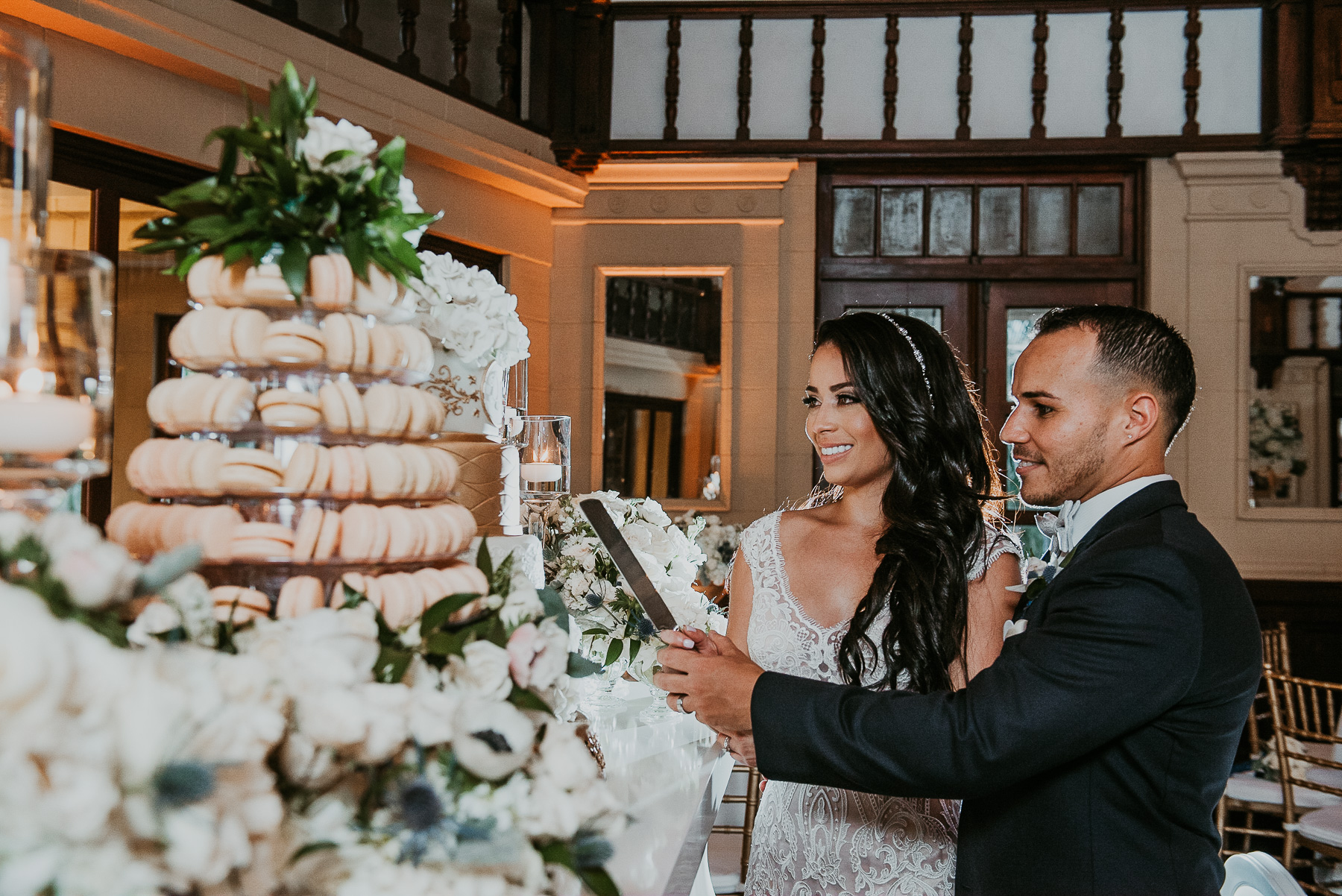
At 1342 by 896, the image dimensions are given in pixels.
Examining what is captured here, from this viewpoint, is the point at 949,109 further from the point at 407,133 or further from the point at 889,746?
the point at 889,746

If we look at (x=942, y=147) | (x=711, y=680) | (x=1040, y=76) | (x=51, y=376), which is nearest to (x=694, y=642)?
(x=711, y=680)

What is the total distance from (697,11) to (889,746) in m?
5.55

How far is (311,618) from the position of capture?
2.18ft

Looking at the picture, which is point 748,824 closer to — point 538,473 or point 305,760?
point 538,473

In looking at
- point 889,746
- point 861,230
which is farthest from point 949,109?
point 889,746

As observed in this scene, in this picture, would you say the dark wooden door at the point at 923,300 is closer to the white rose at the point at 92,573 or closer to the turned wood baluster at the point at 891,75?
the turned wood baluster at the point at 891,75

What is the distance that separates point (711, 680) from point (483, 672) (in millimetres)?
760

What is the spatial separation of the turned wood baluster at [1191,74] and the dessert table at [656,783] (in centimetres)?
527

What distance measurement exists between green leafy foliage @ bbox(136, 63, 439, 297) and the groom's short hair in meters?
1.07

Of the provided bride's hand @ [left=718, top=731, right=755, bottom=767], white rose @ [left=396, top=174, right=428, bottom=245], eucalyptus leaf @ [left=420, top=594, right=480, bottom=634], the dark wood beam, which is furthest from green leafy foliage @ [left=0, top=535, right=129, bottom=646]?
the dark wood beam

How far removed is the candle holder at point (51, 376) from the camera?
70 centimetres

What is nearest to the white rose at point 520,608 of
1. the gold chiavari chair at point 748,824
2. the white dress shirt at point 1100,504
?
the white dress shirt at point 1100,504

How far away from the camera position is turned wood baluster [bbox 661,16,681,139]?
5.90 meters

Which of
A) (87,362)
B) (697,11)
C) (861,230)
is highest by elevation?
(697,11)
